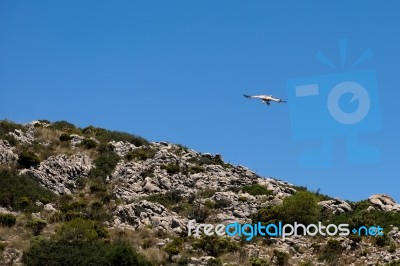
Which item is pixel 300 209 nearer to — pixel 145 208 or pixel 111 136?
pixel 145 208

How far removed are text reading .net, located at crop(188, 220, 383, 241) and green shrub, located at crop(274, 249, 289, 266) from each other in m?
4.50

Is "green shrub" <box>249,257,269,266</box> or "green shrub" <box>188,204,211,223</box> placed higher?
"green shrub" <box>188,204,211,223</box>

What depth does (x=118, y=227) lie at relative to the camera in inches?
1769

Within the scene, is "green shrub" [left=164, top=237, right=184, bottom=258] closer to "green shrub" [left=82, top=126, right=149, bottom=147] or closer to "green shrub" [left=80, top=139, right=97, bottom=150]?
"green shrub" [left=80, top=139, right=97, bottom=150]

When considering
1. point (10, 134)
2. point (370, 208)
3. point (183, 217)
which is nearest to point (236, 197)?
point (183, 217)

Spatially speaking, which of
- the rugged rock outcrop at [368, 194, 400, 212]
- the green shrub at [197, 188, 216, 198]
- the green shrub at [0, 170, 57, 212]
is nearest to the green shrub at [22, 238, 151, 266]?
the green shrub at [0, 170, 57, 212]

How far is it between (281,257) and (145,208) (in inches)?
484

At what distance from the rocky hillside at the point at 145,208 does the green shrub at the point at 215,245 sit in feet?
0.25

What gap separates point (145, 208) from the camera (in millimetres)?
47750

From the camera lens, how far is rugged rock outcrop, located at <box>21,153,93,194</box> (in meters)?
52.1

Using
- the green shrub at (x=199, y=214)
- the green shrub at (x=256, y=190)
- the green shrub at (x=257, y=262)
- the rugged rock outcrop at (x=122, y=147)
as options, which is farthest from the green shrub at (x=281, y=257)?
the rugged rock outcrop at (x=122, y=147)

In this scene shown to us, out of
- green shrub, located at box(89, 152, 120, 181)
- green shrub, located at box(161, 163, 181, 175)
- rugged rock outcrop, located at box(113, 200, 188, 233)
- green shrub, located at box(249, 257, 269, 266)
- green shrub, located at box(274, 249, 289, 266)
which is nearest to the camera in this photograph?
green shrub, located at box(249, 257, 269, 266)

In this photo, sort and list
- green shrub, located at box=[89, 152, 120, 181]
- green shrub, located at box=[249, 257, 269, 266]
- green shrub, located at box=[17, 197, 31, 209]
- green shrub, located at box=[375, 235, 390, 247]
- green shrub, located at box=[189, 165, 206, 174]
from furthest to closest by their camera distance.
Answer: green shrub, located at box=[189, 165, 206, 174]
green shrub, located at box=[89, 152, 120, 181]
green shrub, located at box=[17, 197, 31, 209]
green shrub, located at box=[375, 235, 390, 247]
green shrub, located at box=[249, 257, 269, 266]

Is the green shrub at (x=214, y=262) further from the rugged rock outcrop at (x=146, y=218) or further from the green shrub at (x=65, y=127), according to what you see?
the green shrub at (x=65, y=127)
